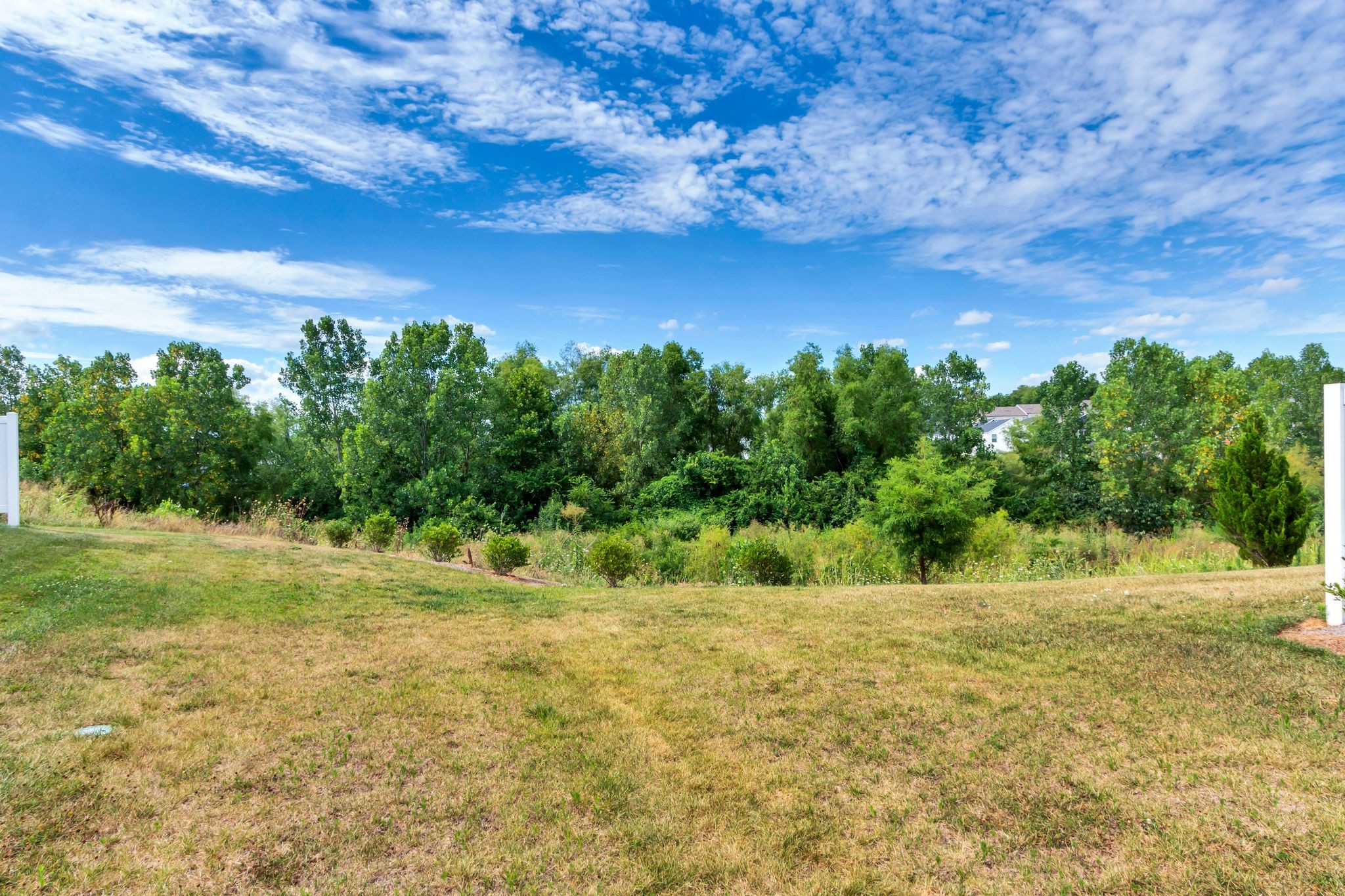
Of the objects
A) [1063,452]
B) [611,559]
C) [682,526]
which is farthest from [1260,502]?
[1063,452]

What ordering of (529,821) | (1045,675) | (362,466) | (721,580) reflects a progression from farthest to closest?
1. (362,466)
2. (721,580)
3. (1045,675)
4. (529,821)

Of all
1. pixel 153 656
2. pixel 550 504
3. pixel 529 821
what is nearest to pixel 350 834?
pixel 529 821

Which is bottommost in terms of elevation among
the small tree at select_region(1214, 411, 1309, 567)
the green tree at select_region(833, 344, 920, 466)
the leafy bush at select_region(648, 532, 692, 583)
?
the leafy bush at select_region(648, 532, 692, 583)

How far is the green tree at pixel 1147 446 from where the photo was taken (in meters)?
19.1

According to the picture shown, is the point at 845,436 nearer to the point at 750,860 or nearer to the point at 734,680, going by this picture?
the point at 734,680

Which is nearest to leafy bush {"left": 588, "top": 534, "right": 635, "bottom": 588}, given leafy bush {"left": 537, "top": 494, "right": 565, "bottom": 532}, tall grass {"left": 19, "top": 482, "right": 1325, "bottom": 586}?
tall grass {"left": 19, "top": 482, "right": 1325, "bottom": 586}

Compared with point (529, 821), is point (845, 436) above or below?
above

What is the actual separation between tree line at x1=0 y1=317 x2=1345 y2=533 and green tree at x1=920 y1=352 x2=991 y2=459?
0.09 meters

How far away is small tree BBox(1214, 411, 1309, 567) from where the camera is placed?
10594 millimetres

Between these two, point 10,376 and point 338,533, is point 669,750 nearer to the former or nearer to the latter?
point 338,533

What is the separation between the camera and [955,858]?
9.44 feet

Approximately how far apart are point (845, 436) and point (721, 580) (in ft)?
42.0

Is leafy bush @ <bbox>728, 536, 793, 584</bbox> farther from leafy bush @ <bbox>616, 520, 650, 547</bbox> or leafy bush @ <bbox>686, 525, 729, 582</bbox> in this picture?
leafy bush @ <bbox>616, 520, 650, 547</bbox>

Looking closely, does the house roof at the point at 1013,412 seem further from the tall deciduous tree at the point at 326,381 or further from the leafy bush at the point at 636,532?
the tall deciduous tree at the point at 326,381
